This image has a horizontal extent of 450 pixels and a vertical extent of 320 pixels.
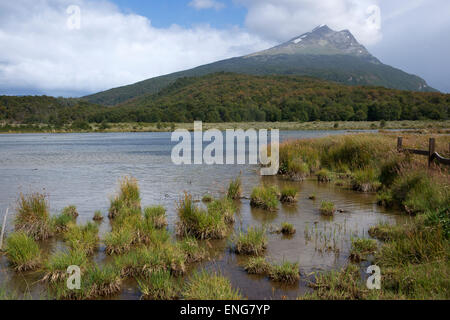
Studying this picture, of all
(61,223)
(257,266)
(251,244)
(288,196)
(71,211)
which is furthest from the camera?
(288,196)

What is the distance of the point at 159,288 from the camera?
544 cm

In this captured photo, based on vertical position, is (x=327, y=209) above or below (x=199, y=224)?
below

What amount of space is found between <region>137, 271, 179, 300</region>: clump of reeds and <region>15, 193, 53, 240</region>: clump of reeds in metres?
4.15

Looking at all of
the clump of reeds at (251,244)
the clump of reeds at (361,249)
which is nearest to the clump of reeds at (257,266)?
the clump of reeds at (251,244)

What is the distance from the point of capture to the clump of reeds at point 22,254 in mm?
6594

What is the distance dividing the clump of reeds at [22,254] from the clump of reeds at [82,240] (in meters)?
0.70

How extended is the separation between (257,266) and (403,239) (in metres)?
2.79

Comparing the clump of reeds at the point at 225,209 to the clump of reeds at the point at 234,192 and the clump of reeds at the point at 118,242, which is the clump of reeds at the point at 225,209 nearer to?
the clump of reeds at the point at 118,242

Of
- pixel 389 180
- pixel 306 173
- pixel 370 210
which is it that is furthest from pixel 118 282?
pixel 306 173

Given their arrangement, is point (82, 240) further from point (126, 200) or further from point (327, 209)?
point (327, 209)

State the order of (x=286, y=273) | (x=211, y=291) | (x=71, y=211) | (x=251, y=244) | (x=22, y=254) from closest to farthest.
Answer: (x=211, y=291) < (x=286, y=273) < (x=22, y=254) < (x=251, y=244) < (x=71, y=211)

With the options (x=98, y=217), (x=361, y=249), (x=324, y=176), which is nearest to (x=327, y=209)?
(x=361, y=249)

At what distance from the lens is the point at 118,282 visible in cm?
574
